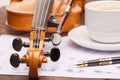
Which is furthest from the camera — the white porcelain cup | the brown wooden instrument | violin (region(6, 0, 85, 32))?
violin (region(6, 0, 85, 32))

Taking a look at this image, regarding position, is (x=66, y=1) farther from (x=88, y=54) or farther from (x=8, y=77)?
(x=8, y=77)

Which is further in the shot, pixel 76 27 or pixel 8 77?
pixel 76 27

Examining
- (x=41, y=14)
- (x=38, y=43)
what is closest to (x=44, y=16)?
(x=41, y=14)

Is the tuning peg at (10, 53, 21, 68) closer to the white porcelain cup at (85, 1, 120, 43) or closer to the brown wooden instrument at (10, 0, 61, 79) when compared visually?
the brown wooden instrument at (10, 0, 61, 79)

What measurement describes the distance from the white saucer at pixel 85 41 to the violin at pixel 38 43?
5cm

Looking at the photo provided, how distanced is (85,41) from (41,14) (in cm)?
12

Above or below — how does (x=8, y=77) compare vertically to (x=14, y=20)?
below

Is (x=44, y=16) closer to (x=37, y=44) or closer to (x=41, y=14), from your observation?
(x=41, y=14)

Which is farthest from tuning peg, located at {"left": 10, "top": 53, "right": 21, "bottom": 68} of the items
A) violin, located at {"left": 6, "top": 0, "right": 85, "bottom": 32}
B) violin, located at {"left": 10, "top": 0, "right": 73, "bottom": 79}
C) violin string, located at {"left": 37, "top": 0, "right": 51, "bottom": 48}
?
violin, located at {"left": 6, "top": 0, "right": 85, "bottom": 32}

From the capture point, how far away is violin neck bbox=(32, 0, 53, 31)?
1.84 feet

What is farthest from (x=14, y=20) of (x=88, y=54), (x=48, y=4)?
(x=88, y=54)

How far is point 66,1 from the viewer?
0.74 m

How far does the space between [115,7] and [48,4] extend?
159mm

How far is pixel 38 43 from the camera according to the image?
50 centimetres
